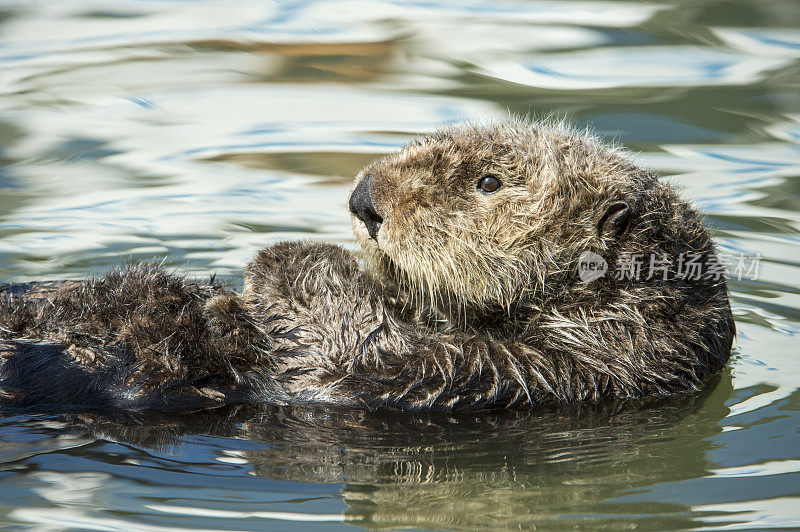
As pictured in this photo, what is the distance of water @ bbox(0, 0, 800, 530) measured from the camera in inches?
133

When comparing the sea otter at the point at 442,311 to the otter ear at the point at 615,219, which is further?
the otter ear at the point at 615,219

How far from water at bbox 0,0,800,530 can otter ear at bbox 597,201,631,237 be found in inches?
32.7

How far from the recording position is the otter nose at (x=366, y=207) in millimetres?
4203

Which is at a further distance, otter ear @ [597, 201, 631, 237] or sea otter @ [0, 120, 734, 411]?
otter ear @ [597, 201, 631, 237]

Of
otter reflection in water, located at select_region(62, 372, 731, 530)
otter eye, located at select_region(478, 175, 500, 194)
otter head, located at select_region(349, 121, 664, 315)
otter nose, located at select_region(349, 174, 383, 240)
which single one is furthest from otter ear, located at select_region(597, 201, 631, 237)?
otter nose, located at select_region(349, 174, 383, 240)

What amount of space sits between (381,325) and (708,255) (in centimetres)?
163

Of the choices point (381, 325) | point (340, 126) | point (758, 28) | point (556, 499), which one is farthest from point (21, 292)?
point (758, 28)

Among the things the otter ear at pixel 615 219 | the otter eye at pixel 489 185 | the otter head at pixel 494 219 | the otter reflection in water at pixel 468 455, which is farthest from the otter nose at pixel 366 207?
the otter ear at pixel 615 219

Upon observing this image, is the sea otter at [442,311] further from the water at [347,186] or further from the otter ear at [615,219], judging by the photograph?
the water at [347,186]

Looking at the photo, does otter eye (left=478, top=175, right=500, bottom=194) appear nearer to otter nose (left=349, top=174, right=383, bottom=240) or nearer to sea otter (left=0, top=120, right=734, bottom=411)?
sea otter (left=0, top=120, right=734, bottom=411)

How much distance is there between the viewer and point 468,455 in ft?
12.4

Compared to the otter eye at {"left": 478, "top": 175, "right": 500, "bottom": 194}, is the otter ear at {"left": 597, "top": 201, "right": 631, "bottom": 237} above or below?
below

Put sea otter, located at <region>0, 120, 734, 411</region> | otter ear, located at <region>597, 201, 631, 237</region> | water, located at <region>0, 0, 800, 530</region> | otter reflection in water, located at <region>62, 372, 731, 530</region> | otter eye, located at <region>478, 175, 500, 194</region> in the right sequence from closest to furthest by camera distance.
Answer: otter reflection in water, located at <region>62, 372, 731, 530</region> → water, located at <region>0, 0, 800, 530</region> → sea otter, located at <region>0, 120, 734, 411</region> → otter ear, located at <region>597, 201, 631, 237</region> → otter eye, located at <region>478, 175, 500, 194</region>

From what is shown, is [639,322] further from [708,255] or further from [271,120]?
[271,120]
